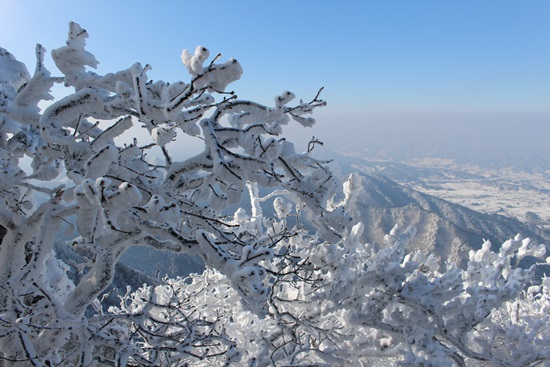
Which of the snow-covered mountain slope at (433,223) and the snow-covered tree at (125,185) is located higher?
the snow-covered tree at (125,185)

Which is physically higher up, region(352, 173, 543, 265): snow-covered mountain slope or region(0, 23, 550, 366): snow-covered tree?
region(0, 23, 550, 366): snow-covered tree

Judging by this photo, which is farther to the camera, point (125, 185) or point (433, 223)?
point (433, 223)

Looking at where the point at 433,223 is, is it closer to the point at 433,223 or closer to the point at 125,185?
the point at 433,223

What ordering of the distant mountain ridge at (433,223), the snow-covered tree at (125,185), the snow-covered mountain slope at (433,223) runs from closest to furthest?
1. the snow-covered tree at (125,185)
2. the distant mountain ridge at (433,223)
3. the snow-covered mountain slope at (433,223)

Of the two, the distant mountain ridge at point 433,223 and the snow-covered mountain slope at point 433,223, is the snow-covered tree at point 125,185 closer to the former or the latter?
the snow-covered mountain slope at point 433,223

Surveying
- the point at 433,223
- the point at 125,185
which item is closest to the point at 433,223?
the point at 433,223

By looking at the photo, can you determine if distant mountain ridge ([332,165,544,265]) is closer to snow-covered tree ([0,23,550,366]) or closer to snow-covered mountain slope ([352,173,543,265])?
snow-covered mountain slope ([352,173,543,265])

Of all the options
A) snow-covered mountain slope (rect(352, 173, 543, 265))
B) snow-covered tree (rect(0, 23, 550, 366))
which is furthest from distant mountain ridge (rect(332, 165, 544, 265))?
snow-covered tree (rect(0, 23, 550, 366))

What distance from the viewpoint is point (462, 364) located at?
204 inches

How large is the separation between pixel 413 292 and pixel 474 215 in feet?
440

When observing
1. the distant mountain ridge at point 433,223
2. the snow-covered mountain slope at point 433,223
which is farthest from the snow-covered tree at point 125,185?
the distant mountain ridge at point 433,223

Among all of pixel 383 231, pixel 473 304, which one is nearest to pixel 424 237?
pixel 383 231

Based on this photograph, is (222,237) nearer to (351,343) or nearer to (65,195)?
(65,195)

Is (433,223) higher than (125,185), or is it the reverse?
(125,185)
